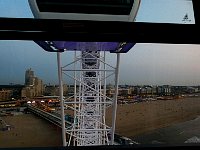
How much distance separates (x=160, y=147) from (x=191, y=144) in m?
0.16

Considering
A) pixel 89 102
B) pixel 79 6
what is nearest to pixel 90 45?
pixel 79 6

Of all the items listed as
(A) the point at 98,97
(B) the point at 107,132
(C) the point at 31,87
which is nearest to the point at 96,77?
(A) the point at 98,97

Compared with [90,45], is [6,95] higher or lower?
lower

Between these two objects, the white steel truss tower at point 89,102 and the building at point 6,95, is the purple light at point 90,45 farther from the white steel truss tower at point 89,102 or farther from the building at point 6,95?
the white steel truss tower at point 89,102

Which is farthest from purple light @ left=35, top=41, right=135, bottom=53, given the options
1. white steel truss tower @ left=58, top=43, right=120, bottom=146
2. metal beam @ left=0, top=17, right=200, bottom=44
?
white steel truss tower @ left=58, top=43, right=120, bottom=146

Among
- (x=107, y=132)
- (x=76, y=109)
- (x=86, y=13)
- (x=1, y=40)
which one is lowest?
(x=107, y=132)

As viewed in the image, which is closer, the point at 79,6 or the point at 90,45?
the point at 79,6

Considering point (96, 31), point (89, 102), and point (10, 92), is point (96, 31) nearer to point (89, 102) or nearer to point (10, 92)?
point (10, 92)

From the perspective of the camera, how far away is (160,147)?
128 centimetres

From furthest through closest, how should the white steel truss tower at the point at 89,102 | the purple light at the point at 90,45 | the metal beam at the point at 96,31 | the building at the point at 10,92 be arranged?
the white steel truss tower at the point at 89,102 → the building at the point at 10,92 → the purple light at the point at 90,45 → the metal beam at the point at 96,31

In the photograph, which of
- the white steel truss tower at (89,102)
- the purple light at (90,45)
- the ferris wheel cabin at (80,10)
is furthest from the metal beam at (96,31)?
the white steel truss tower at (89,102)

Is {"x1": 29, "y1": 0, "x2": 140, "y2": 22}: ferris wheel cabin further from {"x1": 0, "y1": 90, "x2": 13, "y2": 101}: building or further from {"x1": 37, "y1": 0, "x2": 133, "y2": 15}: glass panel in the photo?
{"x1": 0, "y1": 90, "x2": 13, "y2": 101}: building

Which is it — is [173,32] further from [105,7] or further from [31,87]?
[31,87]

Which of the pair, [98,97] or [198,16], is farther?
[98,97]
